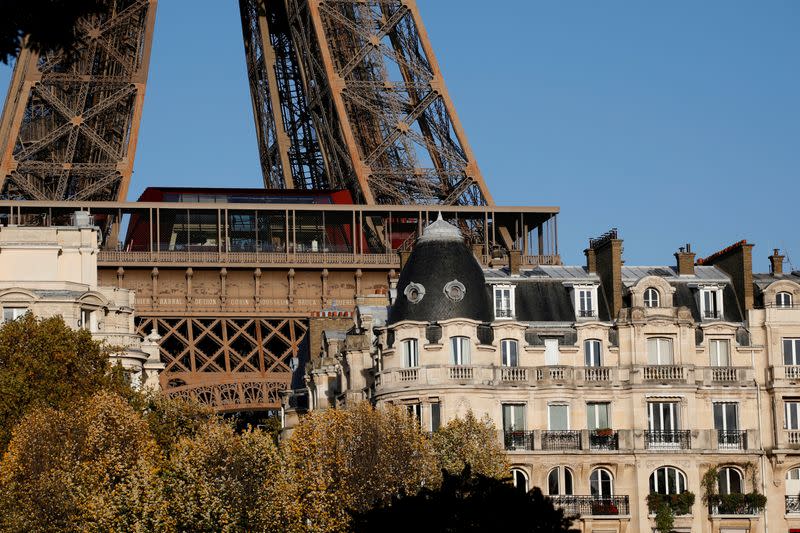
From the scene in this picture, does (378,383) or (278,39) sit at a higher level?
(278,39)

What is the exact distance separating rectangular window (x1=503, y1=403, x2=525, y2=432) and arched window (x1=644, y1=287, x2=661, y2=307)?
4805 millimetres

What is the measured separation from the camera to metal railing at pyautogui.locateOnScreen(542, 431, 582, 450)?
167 feet

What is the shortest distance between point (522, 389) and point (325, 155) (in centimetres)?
5690

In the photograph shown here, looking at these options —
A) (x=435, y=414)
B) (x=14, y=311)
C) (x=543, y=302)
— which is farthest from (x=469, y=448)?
(x=14, y=311)

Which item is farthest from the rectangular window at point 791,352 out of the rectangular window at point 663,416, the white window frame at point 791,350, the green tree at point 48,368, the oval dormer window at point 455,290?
the green tree at point 48,368

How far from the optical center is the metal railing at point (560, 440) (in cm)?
5084

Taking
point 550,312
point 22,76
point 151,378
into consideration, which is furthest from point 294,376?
point 22,76

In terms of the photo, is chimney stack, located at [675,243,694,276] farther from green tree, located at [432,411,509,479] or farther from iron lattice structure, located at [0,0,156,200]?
iron lattice structure, located at [0,0,156,200]

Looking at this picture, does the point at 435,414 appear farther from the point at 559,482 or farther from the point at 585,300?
the point at 585,300

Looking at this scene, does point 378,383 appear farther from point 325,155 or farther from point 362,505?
point 325,155

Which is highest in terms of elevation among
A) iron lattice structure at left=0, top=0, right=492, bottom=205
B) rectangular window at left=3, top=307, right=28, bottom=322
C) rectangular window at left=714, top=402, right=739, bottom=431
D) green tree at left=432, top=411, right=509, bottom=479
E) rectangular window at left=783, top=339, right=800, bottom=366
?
iron lattice structure at left=0, top=0, right=492, bottom=205

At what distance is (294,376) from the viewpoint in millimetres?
75750

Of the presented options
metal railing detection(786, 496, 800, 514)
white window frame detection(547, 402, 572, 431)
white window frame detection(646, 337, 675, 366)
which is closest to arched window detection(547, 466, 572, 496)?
white window frame detection(547, 402, 572, 431)

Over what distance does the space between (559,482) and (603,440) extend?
5.45 ft
